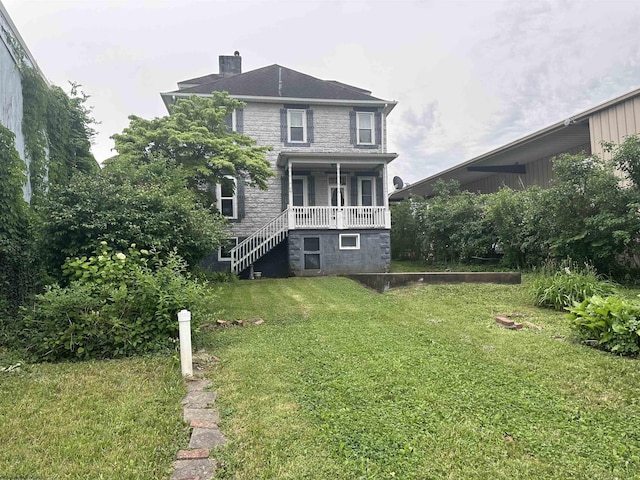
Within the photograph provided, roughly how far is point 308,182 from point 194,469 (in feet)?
48.5

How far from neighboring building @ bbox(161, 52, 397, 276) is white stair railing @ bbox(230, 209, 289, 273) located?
0.04 metres

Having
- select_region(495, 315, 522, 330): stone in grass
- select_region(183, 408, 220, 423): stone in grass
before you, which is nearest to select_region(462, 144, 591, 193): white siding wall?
select_region(495, 315, 522, 330): stone in grass

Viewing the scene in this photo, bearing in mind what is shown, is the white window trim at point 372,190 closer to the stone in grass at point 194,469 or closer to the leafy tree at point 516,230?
the leafy tree at point 516,230

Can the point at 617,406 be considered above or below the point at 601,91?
below

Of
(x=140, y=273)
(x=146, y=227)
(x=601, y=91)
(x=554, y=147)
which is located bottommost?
(x=140, y=273)

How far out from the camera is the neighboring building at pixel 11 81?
674cm

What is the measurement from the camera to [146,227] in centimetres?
638

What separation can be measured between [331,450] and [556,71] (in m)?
14.8

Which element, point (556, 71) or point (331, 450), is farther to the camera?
point (556, 71)

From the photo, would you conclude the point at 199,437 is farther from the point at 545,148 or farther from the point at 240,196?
the point at 545,148

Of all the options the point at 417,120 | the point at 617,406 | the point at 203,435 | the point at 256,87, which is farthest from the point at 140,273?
the point at 417,120

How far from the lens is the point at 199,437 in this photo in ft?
8.98

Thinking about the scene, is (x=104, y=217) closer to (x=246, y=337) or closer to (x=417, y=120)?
(x=246, y=337)

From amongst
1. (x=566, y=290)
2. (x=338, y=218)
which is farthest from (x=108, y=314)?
(x=338, y=218)
